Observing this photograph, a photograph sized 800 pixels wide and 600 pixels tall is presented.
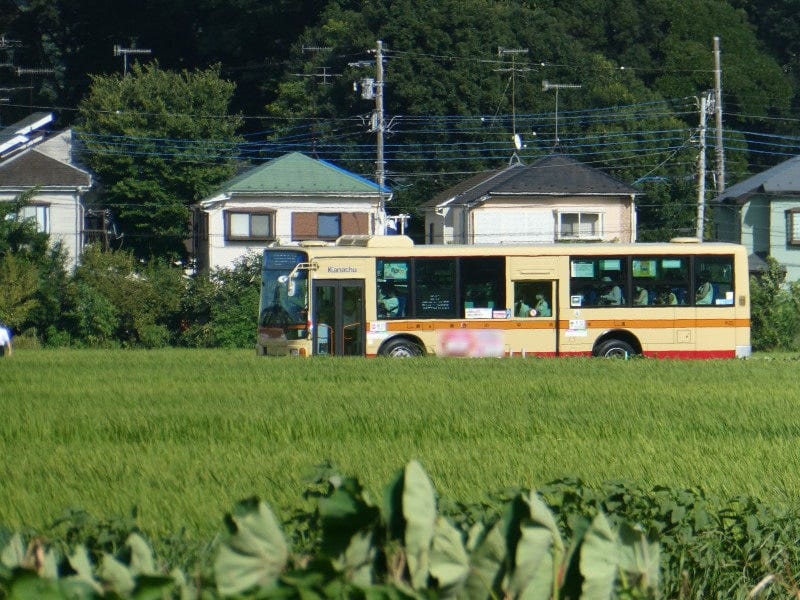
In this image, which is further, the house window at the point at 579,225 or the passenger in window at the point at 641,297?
the house window at the point at 579,225

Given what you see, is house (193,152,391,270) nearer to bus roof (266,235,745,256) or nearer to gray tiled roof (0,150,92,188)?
gray tiled roof (0,150,92,188)

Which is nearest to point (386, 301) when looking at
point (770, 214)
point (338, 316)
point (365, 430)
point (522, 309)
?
point (338, 316)

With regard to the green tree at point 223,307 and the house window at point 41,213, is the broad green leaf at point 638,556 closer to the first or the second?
the green tree at point 223,307

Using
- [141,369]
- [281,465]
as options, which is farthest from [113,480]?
[141,369]

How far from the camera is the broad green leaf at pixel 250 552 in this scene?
2.99 meters

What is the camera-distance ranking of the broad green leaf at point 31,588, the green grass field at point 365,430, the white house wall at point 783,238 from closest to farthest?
the broad green leaf at point 31,588, the green grass field at point 365,430, the white house wall at point 783,238

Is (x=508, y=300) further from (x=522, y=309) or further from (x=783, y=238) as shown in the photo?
(x=783, y=238)

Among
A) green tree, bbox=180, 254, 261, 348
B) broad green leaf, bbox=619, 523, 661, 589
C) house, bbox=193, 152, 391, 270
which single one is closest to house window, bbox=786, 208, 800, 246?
house, bbox=193, 152, 391, 270

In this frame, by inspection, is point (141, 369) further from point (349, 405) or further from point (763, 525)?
point (763, 525)

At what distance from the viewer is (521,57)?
5678 cm

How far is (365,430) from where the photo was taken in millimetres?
11695

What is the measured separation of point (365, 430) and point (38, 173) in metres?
40.1

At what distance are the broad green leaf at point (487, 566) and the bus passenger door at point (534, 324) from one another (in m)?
23.4

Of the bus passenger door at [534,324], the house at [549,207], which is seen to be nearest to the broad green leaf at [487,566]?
the bus passenger door at [534,324]
